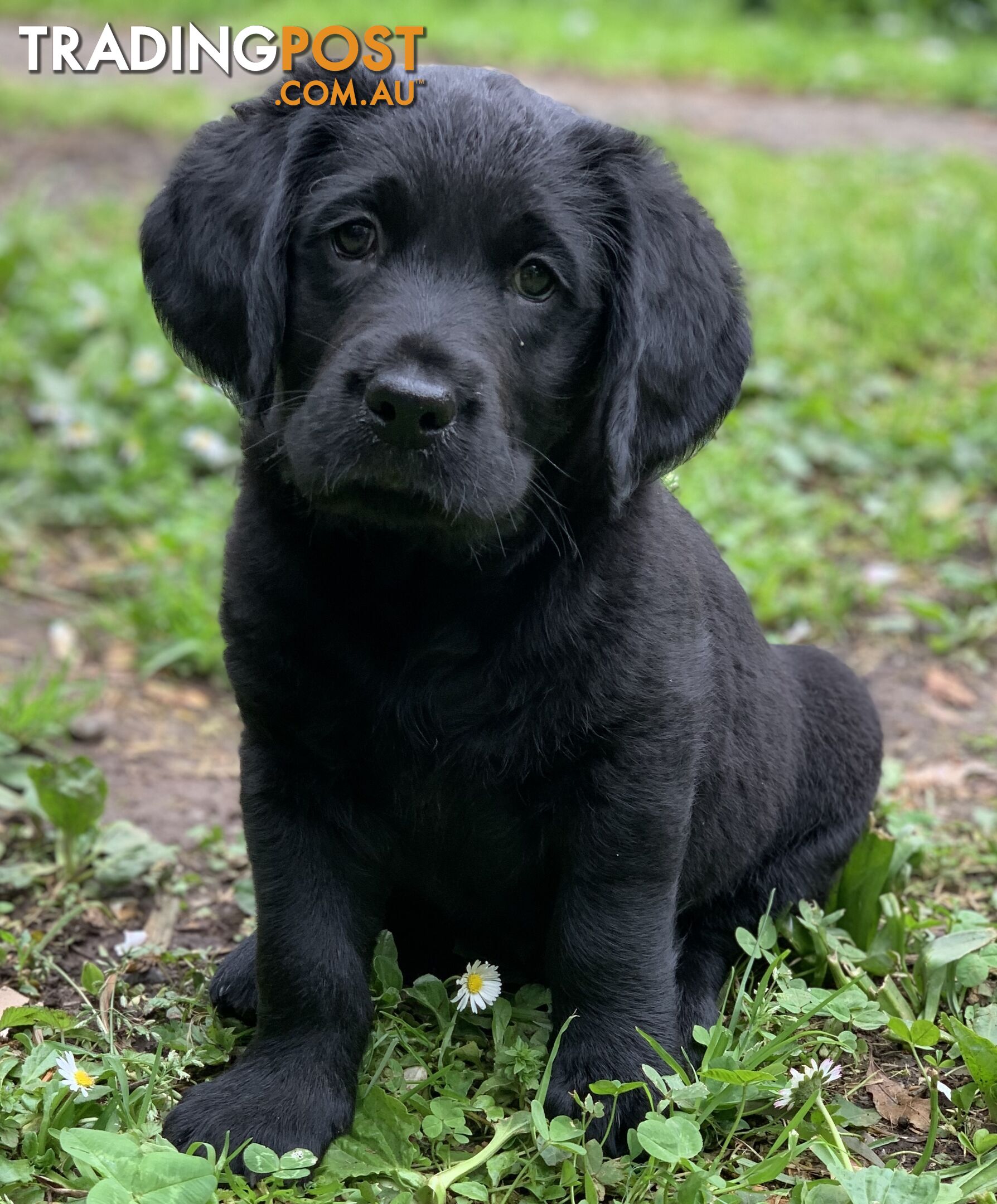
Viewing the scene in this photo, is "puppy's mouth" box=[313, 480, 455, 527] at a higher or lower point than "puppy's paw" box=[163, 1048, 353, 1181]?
higher

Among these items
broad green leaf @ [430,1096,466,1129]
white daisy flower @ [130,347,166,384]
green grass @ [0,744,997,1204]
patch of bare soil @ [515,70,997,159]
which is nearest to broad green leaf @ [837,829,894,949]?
green grass @ [0,744,997,1204]

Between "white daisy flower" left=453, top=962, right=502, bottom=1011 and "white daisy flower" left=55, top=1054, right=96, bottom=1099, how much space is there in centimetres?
63

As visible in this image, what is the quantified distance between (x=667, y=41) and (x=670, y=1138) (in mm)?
10790

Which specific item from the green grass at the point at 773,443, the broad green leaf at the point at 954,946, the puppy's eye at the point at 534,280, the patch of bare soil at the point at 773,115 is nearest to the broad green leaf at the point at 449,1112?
the broad green leaf at the point at 954,946

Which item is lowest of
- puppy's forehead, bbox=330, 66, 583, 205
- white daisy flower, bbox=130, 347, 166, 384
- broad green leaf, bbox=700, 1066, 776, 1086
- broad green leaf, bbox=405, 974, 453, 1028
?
broad green leaf, bbox=405, 974, 453, 1028

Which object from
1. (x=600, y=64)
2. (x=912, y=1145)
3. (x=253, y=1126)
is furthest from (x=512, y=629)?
(x=600, y=64)

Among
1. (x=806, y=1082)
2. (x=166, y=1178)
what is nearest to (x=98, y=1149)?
(x=166, y=1178)

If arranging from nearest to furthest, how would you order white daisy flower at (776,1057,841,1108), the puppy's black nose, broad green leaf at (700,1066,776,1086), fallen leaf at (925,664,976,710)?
the puppy's black nose → broad green leaf at (700,1066,776,1086) → white daisy flower at (776,1057,841,1108) → fallen leaf at (925,664,976,710)

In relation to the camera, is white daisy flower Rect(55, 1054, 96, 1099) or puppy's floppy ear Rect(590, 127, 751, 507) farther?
puppy's floppy ear Rect(590, 127, 751, 507)

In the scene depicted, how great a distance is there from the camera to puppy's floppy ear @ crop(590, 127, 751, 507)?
2434mm

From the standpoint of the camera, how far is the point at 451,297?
7.59 ft

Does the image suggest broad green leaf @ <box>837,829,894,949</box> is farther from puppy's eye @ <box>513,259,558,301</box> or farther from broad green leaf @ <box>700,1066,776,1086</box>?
puppy's eye @ <box>513,259,558,301</box>

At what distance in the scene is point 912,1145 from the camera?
243 centimetres

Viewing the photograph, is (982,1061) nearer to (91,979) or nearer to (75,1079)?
(75,1079)
